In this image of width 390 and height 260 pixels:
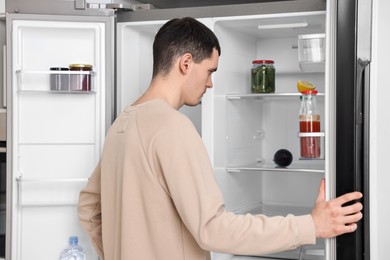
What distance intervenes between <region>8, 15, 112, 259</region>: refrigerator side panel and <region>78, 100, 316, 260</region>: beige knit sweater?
82 centimetres

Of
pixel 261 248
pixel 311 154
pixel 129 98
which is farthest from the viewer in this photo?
pixel 129 98

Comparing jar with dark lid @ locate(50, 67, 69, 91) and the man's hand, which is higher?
jar with dark lid @ locate(50, 67, 69, 91)

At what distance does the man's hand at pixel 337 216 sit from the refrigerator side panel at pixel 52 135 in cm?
123

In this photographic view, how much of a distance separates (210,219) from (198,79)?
1.54 ft

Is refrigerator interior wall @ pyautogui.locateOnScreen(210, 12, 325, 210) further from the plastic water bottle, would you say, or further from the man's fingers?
the man's fingers

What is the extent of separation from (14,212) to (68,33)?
0.81 metres

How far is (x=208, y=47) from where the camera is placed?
179 cm

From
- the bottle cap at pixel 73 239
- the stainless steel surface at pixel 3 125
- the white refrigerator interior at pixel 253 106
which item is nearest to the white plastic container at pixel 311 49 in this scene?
the white refrigerator interior at pixel 253 106

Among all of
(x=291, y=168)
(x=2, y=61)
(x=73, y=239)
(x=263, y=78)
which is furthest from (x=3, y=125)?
(x=291, y=168)

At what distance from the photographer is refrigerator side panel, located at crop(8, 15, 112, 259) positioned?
2561 mm

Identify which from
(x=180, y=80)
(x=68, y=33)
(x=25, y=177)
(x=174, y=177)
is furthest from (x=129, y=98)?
(x=174, y=177)

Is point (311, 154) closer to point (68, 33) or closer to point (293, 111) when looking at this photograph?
point (293, 111)

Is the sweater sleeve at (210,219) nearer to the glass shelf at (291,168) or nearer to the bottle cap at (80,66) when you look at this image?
the glass shelf at (291,168)

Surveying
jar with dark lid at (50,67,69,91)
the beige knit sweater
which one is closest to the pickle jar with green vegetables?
jar with dark lid at (50,67,69,91)
